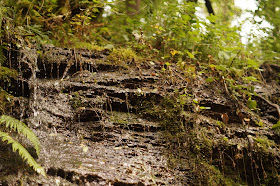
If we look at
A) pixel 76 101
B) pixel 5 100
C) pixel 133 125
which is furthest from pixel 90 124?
pixel 5 100

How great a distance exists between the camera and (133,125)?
3.16 m

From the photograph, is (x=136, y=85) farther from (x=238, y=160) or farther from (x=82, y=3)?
(x=82, y=3)

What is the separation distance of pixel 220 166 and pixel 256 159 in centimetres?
62

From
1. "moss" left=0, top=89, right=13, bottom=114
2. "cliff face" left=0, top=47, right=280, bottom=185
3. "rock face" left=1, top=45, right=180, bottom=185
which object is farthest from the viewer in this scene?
"moss" left=0, top=89, right=13, bottom=114

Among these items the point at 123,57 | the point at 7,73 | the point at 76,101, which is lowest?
the point at 76,101

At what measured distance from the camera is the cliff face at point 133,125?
8.41 ft

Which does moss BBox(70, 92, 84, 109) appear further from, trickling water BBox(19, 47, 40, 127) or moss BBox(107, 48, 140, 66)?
moss BBox(107, 48, 140, 66)

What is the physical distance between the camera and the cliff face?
2.56m

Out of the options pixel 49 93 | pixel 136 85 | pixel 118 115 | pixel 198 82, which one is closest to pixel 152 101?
pixel 136 85

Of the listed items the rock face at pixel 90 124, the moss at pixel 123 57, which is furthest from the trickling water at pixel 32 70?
the moss at pixel 123 57

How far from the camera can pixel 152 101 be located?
137 inches

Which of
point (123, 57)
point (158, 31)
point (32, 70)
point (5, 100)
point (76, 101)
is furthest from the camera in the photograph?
point (158, 31)

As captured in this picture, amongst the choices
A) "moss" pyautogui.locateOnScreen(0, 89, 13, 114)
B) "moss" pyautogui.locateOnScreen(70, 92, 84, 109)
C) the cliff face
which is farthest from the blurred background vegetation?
"moss" pyautogui.locateOnScreen(70, 92, 84, 109)

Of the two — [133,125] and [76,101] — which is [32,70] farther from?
[133,125]
